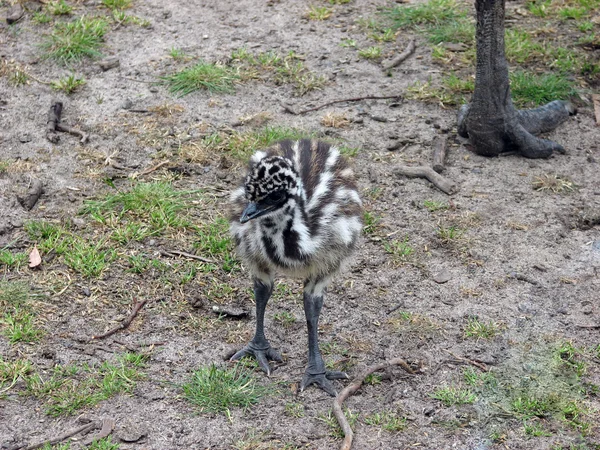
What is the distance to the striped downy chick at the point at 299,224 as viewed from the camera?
17.3ft

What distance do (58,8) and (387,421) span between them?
20.8 ft

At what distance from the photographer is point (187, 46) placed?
9445 millimetres

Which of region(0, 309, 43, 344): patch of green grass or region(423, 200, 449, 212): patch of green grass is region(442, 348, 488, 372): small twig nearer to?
region(423, 200, 449, 212): patch of green grass

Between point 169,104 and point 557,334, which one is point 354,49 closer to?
point 169,104

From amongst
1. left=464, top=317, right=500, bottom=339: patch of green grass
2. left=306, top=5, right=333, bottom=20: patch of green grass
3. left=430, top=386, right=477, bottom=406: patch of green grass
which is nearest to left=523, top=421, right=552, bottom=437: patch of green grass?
left=430, top=386, right=477, bottom=406: patch of green grass

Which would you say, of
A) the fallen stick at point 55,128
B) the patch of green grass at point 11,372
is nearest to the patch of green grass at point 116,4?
the fallen stick at point 55,128

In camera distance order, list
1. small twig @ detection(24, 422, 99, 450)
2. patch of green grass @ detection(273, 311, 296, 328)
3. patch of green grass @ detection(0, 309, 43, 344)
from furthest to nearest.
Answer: patch of green grass @ detection(273, 311, 296, 328)
patch of green grass @ detection(0, 309, 43, 344)
small twig @ detection(24, 422, 99, 450)

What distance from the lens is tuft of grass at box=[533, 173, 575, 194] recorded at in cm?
763

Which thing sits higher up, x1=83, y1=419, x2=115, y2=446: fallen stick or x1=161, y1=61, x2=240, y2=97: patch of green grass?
x1=161, y1=61, x2=240, y2=97: patch of green grass

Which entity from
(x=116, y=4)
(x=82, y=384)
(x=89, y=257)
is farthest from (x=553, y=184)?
(x=116, y=4)

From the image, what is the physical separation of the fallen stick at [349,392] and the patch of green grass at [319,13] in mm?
5208

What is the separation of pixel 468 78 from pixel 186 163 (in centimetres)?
307

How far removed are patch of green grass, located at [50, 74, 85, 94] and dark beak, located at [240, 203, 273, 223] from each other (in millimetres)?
4130

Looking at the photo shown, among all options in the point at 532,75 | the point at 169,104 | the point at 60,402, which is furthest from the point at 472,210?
the point at 60,402
